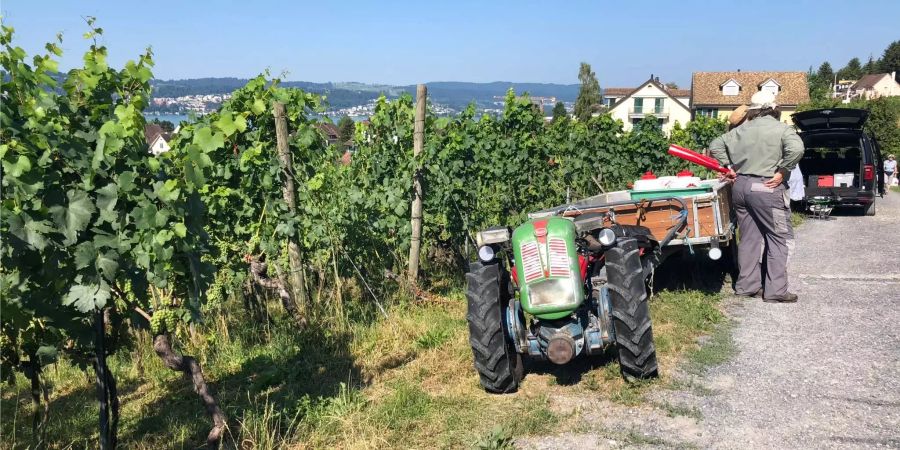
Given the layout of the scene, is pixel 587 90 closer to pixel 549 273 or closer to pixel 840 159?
pixel 840 159

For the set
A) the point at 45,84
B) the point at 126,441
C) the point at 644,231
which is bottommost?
the point at 126,441

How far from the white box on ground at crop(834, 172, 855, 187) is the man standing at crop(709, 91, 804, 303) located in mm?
9125

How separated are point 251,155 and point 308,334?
1.55m

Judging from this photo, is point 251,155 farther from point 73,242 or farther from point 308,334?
point 73,242

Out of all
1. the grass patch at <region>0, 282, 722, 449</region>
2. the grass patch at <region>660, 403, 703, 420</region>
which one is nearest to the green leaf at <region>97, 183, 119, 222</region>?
the grass patch at <region>0, 282, 722, 449</region>

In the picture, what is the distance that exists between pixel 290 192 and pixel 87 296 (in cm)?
313

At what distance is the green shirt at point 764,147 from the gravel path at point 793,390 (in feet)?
4.31

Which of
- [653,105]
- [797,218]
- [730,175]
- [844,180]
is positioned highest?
[653,105]

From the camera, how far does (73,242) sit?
3.02 meters

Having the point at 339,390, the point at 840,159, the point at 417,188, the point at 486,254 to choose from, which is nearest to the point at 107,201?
the point at 339,390

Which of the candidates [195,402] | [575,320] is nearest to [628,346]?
[575,320]

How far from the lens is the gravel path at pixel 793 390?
4000mm

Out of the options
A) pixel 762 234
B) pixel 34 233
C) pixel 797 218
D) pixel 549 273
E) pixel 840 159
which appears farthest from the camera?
pixel 840 159

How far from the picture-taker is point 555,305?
173 inches
